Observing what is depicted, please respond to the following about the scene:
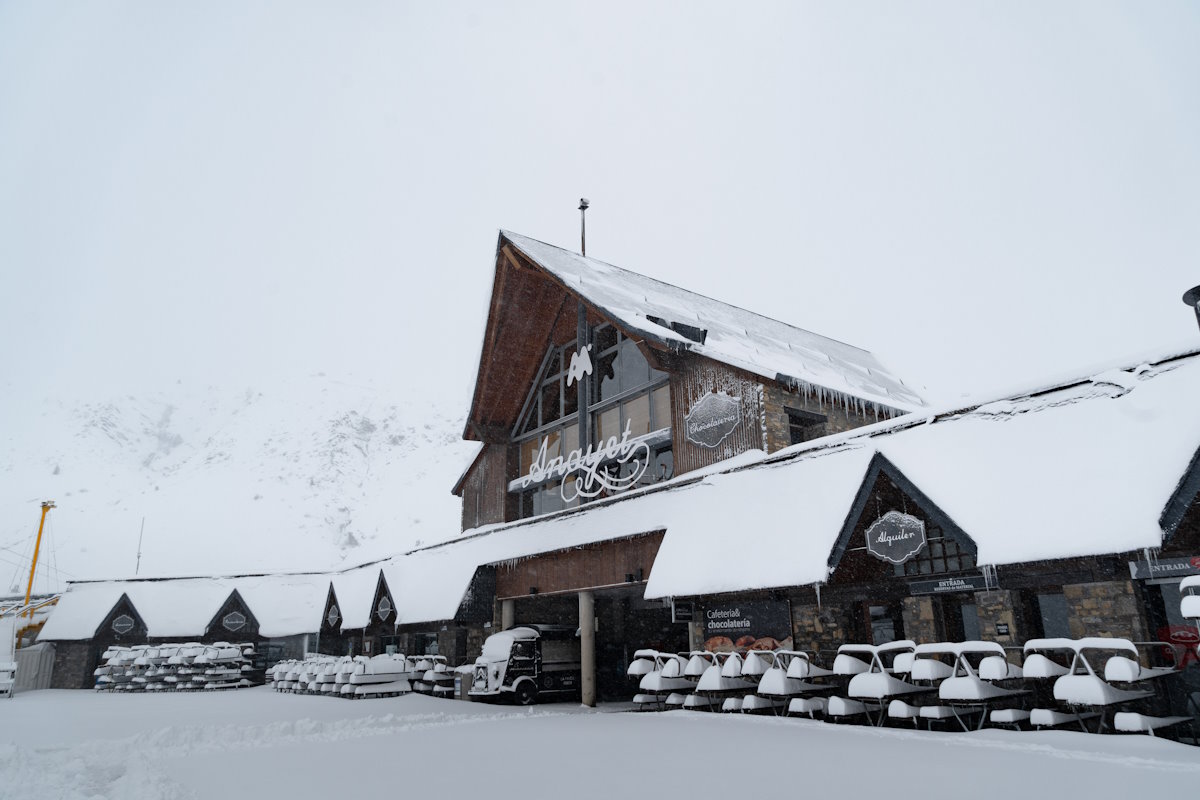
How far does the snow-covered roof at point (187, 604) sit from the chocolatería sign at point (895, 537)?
26.5 metres

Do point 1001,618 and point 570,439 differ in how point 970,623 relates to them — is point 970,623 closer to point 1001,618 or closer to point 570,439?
point 1001,618

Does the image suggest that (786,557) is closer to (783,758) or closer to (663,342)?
(783,758)

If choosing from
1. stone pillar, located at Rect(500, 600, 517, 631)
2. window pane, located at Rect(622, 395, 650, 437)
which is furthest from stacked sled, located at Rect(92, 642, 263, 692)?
window pane, located at Rect(622, 395, 650, 437)

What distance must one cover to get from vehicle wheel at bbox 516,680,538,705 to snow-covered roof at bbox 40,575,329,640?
54.9 feet

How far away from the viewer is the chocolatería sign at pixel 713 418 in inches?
654

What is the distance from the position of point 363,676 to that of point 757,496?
14.1 metres

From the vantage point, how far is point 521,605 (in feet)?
67.4

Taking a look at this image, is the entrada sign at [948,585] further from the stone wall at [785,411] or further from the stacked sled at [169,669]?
the stacked sled at [169,669]

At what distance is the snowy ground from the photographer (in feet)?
21.7

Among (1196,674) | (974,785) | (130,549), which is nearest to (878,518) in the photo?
(1196,674)

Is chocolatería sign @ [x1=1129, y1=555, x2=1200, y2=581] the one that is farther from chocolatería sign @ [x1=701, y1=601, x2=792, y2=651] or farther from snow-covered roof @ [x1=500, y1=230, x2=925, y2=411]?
snow-covered roof @ [x1=500, y1=230, x2=925, y2=411]

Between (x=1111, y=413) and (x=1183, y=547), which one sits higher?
(x=1111, y=413)

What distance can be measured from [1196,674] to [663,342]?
10723 millimetres

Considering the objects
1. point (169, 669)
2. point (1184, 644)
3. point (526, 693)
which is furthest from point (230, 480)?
point (1184, 644)
